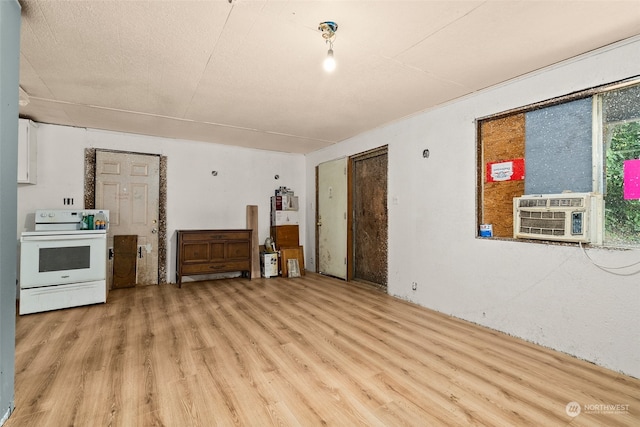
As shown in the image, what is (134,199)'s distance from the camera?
15.8 ft

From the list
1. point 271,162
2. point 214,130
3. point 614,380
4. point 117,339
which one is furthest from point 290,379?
point 271,162

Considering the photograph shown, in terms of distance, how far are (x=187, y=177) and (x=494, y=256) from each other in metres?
4.79

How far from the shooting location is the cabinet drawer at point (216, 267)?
15.4 feet

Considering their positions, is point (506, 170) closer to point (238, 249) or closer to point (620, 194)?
point (620, 194)

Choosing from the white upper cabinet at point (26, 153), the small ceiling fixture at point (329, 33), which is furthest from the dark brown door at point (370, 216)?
the white upper cabinet at point (26, 153)

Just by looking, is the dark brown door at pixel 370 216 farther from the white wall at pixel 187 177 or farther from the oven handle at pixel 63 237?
the oven handle at pixel 63 237

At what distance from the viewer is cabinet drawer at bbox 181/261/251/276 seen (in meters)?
4.70

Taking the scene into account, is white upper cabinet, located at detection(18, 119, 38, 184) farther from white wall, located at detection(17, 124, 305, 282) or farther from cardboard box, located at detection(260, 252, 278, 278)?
cardboard box, located at detection(260, 252, 278, 278)

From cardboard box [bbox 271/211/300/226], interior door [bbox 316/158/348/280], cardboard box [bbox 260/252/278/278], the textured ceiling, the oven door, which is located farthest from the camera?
cardboard box [bbox 271/211/300/226]

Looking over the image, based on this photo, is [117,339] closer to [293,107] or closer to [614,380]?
[293,107]

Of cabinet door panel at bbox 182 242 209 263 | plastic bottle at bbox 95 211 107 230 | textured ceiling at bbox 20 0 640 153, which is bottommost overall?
cabinet door panel at bbox 182 242 209 263

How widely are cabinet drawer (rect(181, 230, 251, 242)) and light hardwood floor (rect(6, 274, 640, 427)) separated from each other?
1.46 m

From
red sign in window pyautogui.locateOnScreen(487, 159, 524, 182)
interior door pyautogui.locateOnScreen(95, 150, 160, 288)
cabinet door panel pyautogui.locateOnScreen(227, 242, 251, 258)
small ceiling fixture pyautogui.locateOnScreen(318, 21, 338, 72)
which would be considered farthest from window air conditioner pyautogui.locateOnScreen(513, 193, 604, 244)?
interior door pyautogui.locateOnScreen(95, 150, 160, 288)

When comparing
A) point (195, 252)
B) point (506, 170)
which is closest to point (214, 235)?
point (195, 252)
